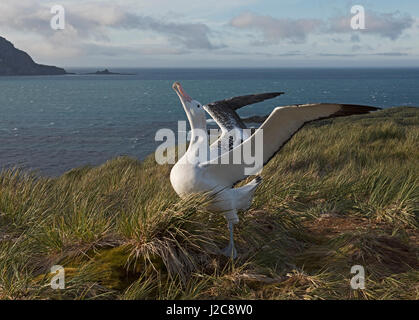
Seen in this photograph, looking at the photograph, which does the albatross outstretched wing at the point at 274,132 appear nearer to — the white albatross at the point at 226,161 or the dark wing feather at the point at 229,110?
the white albatross at the point at 226,161

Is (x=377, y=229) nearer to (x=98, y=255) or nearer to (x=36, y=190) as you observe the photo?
(x=98, y=255)

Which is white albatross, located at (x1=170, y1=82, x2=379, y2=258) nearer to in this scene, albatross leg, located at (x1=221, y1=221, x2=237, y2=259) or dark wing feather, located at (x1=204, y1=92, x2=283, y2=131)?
albatross leg, located at (x1=221, y1=221, x2=237, y2=259)

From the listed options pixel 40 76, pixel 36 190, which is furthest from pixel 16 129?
pixel 40 76

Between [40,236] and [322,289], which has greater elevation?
[40,236]

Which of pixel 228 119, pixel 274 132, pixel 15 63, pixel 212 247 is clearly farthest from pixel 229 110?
pixel 15 63

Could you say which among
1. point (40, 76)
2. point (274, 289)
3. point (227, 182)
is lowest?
point (274, 289)

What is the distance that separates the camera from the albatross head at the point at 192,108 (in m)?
3.74

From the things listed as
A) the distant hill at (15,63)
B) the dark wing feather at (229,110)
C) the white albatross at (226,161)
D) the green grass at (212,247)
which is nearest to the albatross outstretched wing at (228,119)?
the dark wing feather at (229,110)

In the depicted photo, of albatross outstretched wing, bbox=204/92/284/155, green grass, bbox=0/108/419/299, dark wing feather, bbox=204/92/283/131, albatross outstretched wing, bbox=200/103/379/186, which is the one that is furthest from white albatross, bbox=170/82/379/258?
dark wing feather, bbox=204/92/283/131

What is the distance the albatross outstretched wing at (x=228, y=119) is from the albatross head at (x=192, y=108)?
0.36 m

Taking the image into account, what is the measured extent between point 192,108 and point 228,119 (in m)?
0.91

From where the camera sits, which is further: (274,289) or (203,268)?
(203,268)

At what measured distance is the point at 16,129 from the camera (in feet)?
135

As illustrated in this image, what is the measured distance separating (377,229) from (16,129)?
42.8m
